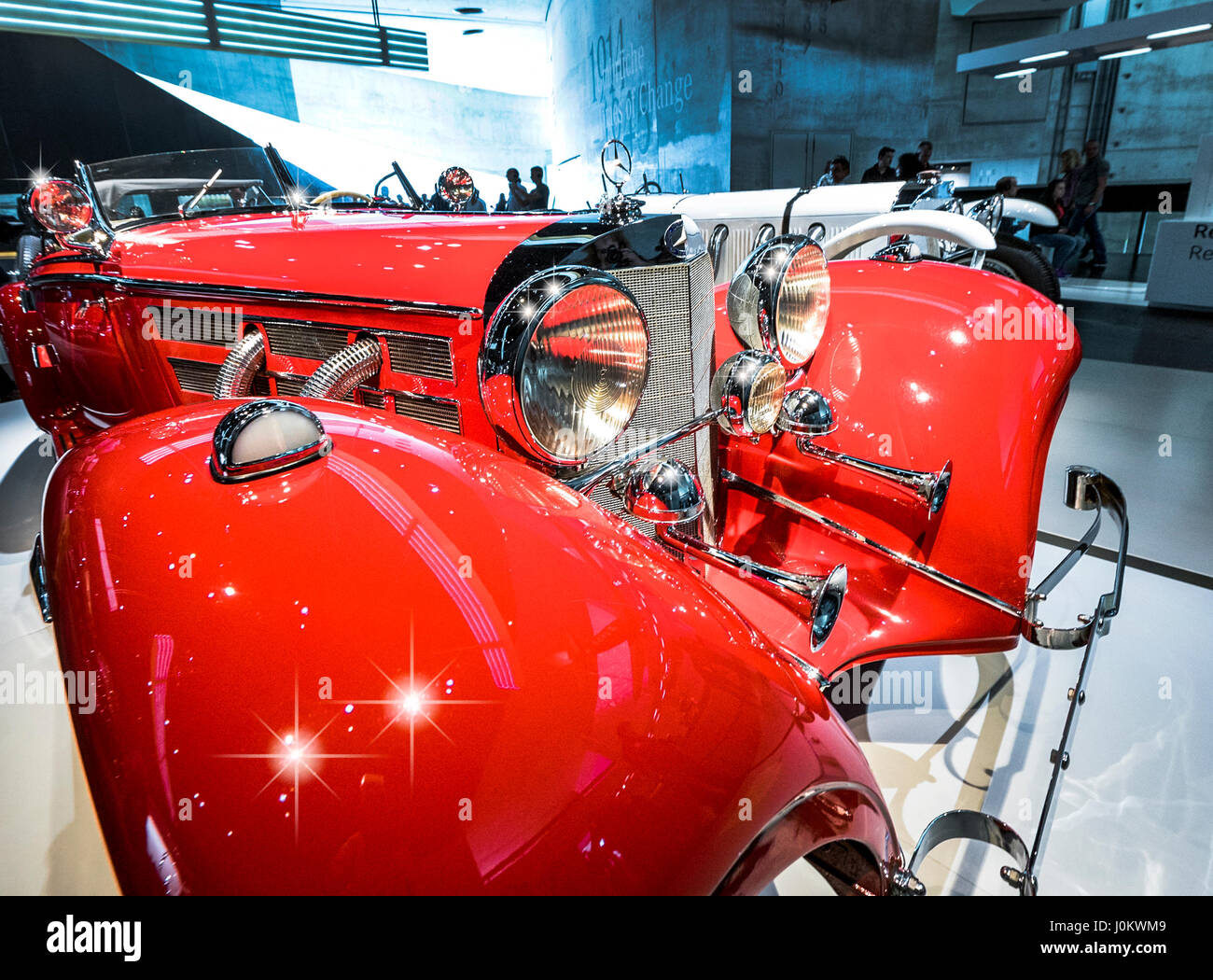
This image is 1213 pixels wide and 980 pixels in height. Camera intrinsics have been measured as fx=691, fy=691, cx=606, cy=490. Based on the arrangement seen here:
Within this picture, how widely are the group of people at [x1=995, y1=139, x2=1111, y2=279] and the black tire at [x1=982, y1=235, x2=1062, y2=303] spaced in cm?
388

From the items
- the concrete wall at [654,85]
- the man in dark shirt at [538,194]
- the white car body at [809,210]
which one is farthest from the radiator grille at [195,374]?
the concrete wall at [654,85]

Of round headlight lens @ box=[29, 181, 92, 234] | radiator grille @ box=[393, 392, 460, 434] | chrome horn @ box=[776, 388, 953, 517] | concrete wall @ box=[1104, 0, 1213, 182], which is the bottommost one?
chrome horn @ box=[776, 388, 953, 517]

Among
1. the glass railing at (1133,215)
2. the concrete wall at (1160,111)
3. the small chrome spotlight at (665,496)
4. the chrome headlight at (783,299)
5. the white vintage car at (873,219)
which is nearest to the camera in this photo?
the small chrome spotlight at (665,496)

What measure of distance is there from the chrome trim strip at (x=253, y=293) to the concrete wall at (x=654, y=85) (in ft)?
31.2

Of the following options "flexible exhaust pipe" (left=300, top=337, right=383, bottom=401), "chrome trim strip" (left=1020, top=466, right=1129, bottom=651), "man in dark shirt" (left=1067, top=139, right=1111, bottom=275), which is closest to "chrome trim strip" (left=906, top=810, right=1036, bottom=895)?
"chrome trim strip" (left=1020, top=466, right=1129, bottom=651)

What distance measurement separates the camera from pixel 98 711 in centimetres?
73

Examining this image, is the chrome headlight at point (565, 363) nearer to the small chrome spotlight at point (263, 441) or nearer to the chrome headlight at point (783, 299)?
the small chrome spotlight at point (263, 441)

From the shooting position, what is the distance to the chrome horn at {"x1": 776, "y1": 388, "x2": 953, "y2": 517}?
1.69 meters

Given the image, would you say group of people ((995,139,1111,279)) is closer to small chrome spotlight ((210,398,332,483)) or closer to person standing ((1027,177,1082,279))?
person standing ((1027,177,1082,279))

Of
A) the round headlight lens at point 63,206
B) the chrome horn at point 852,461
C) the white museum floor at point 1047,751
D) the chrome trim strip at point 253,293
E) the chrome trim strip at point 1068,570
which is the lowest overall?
the white museum floor at point 1047,751

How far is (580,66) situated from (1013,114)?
33.3 ft

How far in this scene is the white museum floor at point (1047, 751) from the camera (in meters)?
1.57

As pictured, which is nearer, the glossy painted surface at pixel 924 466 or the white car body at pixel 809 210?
the glossy painted surface at pixel 924 466
